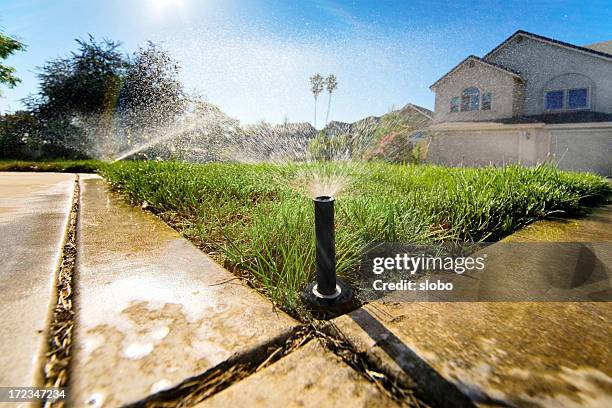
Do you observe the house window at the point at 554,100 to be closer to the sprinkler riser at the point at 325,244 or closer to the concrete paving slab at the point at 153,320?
the sprinkler riser at the point at 325,244

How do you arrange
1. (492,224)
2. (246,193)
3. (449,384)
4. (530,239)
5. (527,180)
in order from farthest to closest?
1. (527,180)
2. (246,193)
3. (492,224)
4. (530,239)
5. (449,384)

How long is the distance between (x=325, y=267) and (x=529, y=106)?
17808mm

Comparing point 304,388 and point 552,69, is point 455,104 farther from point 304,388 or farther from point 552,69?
point 304,388

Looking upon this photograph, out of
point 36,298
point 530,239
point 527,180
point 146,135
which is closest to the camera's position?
point 36,298

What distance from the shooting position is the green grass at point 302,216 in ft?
4.14

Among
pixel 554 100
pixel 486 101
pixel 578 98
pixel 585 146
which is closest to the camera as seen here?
pixel 585 146

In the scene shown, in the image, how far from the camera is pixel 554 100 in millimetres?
14023

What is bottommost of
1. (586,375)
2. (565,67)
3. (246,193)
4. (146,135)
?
(586,375)

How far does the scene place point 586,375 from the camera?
2.14 ft

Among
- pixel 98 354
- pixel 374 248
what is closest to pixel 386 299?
pixel 374 248

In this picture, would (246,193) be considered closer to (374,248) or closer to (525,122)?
(374,248)

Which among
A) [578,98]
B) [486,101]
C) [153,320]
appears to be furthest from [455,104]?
[153,320]

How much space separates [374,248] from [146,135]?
550 inches

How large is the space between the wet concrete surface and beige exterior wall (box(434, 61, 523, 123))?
16.5 metres
